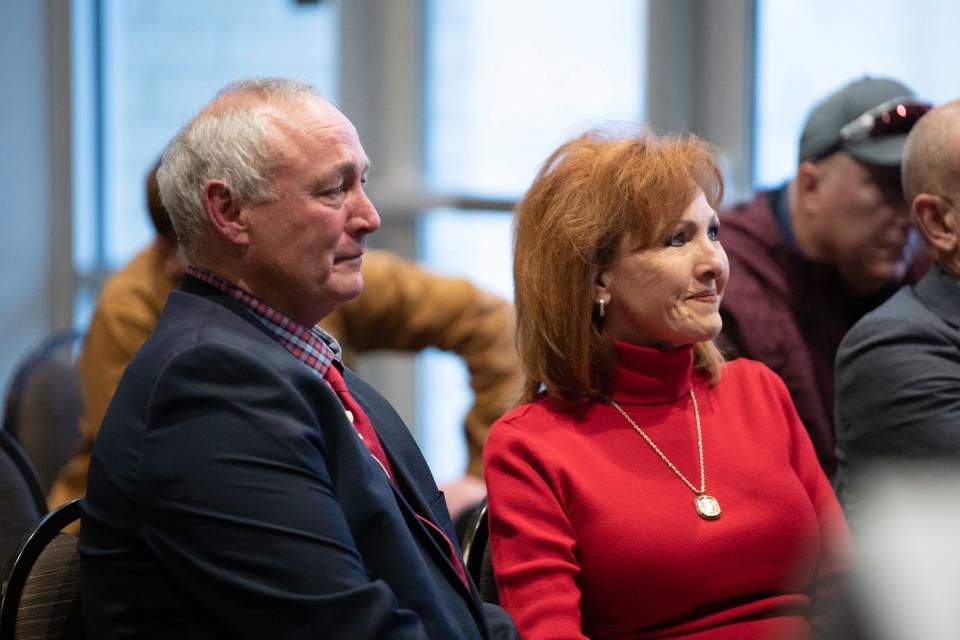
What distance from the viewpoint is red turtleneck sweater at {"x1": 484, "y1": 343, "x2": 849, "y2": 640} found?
71.5 inches

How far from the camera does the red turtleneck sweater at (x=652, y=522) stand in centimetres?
182

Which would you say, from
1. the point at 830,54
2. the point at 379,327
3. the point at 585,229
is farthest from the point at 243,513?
the point at 830,54

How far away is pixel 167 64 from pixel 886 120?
3.76 metres

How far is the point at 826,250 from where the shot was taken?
274cm

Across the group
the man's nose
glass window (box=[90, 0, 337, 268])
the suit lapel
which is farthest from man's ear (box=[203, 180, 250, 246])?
glass window (box=[90, 0, 337, 268])

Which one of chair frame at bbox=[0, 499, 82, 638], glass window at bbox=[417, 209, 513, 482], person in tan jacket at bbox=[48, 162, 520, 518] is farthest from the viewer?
glass window at bbox=[417, 209, 513, 482]

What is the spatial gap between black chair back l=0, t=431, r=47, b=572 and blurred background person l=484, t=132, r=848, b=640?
0.84m

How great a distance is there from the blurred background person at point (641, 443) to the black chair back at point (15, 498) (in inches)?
32.9

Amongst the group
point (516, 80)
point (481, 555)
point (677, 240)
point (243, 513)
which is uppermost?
point (516, 80)

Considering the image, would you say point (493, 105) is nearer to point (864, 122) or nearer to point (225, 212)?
point (864, 122)

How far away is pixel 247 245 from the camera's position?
165 cm

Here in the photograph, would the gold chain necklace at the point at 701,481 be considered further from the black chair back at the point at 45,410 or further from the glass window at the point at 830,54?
the black chair back at the point at 45,410

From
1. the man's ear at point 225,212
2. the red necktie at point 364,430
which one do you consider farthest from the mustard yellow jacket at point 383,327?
the man's ear at point 225,212

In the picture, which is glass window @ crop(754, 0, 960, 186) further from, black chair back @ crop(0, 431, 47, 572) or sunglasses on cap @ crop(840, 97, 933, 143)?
black chair back @ crop(0, 431, 47, 572)
